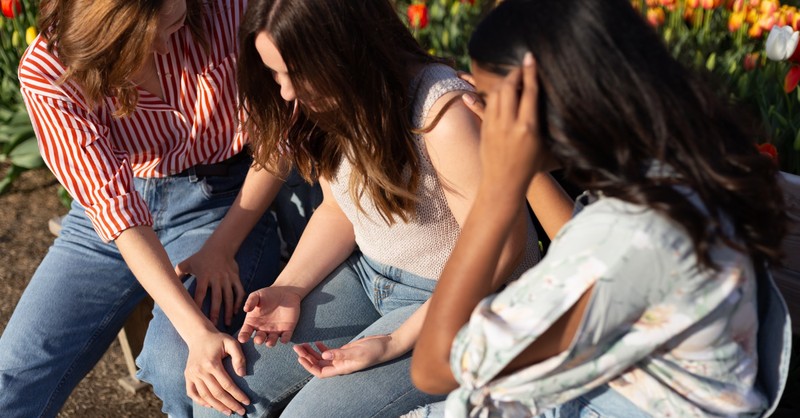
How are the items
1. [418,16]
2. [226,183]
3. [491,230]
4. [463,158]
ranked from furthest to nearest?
[418,16] < [226,183] < [463,158] < [491,230]

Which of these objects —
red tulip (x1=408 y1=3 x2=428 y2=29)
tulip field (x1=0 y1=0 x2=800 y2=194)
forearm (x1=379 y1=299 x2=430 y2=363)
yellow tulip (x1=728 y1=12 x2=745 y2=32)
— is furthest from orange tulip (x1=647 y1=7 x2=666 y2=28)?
forearm (x1=379 y1=299 x2=430 y2=363)

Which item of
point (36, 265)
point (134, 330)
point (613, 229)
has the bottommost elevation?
point (36, 265)

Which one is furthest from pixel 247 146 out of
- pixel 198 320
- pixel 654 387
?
pixel 654 387

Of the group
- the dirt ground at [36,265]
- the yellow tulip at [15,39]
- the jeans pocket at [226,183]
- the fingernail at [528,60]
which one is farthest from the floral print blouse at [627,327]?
the yellow tulip at [15,39]

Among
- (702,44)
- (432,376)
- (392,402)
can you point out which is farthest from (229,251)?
(702,44)

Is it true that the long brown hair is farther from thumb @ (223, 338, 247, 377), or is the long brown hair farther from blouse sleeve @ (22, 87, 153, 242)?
thumb @ (223, 338, 247, 377)

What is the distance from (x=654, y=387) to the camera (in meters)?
1.40

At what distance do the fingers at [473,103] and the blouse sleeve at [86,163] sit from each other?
91 cm

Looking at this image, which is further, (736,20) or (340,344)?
(736,20)

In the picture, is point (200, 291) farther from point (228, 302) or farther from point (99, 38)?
point (99, 38)

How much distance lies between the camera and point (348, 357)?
1882 millimetres

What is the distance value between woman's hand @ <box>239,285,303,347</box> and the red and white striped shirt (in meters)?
0.39

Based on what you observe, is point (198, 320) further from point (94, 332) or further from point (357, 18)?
point (357, 18)

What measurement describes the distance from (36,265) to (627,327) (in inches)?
119
